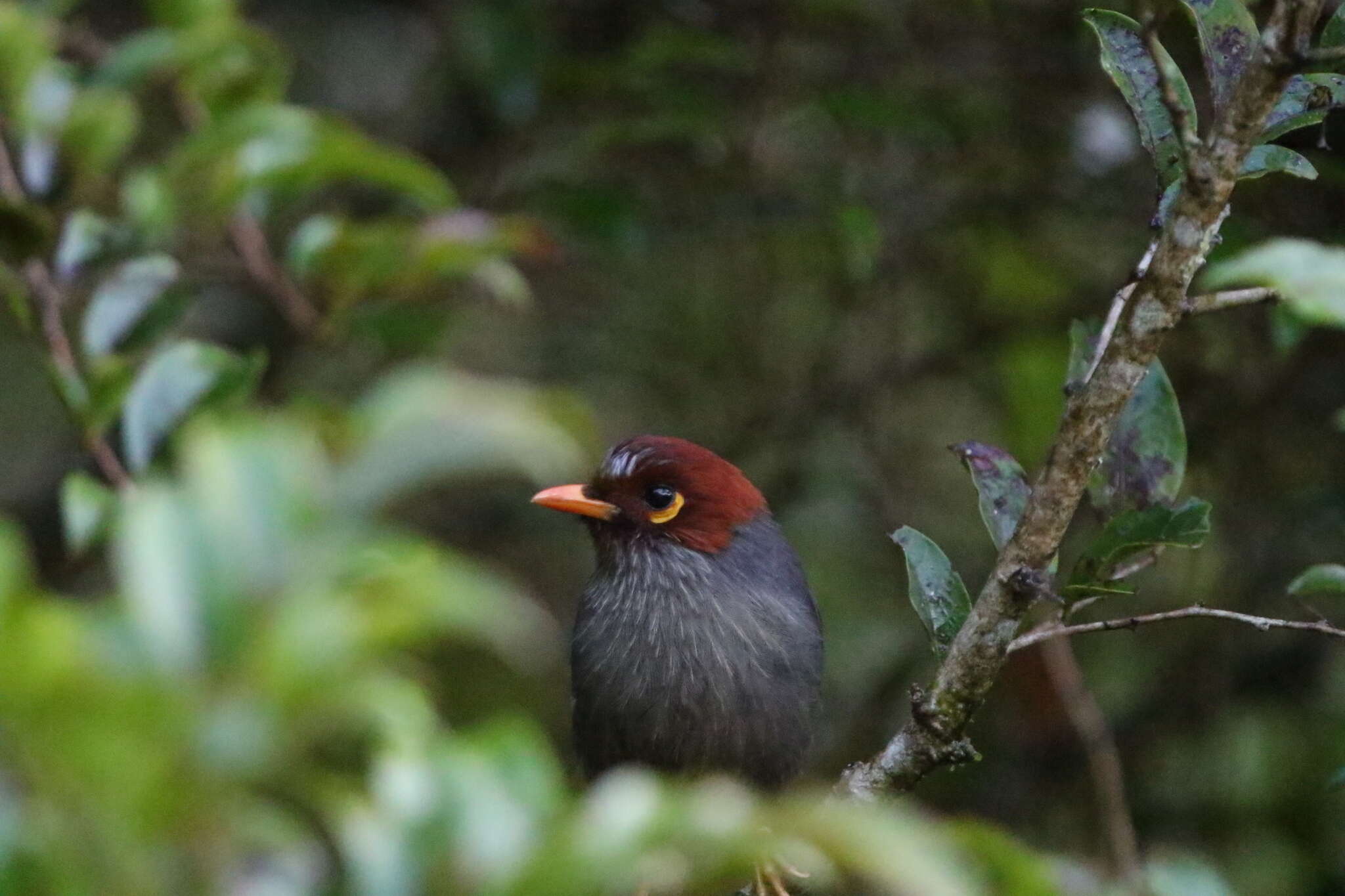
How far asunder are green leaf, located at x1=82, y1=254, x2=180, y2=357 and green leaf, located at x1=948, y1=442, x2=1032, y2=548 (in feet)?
5.11

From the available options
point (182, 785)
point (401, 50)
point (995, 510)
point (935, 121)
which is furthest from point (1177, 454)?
point (401, 50)

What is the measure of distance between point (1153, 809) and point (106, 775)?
463 cm

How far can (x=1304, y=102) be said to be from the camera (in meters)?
2.63

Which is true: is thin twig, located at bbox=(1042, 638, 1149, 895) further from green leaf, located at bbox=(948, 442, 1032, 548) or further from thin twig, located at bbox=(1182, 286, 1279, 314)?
thin twig, located at bbox=(1182, 286, 1279, 314)

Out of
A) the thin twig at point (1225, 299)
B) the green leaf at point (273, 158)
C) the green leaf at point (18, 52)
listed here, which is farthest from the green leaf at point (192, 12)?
the thin twig at point (1225, 299)

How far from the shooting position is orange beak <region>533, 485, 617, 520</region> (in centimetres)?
423

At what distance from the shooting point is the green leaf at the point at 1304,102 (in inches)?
103

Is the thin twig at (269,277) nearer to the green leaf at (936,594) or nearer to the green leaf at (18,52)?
the green leaf at (18,52)

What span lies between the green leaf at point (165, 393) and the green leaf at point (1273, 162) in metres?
1.75

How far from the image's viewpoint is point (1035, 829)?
5.45 metres

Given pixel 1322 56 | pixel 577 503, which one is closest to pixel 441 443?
pixel 1322 56

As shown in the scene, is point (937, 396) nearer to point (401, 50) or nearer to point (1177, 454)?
point (401, 50)

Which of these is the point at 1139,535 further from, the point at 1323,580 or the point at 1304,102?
the point at 1304,102

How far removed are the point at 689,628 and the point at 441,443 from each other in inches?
99.3
